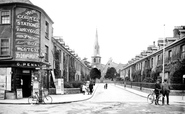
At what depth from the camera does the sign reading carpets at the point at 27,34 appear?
21.3 meters

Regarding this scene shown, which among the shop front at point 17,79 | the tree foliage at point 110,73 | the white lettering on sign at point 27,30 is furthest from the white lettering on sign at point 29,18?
the tree foliage at point 110,73

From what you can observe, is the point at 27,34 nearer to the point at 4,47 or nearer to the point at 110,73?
the point at 4,47

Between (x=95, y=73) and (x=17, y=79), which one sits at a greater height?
(x=17, y=79)

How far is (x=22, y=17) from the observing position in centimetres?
2164

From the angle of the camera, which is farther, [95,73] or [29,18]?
[95,73]

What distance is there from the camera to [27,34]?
71.4 ft

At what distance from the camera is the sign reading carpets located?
21281mm

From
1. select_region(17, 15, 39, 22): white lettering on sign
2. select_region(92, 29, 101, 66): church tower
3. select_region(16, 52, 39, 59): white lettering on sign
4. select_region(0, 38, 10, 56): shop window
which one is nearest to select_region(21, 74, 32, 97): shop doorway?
select_region(16, 52, 39, 59): white lettering on sign

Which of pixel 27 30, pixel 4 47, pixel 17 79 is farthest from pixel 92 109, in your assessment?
pixel 4 47

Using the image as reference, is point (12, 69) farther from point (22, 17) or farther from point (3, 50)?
point (22, 17)

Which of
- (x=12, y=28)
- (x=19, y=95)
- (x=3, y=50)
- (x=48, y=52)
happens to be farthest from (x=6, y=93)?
(x=48, y=52)

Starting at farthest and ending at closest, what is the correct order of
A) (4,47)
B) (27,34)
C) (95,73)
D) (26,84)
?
(95,73), (26,84), (27,34), (4,47)

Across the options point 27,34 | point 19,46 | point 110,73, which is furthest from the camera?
point 110,73

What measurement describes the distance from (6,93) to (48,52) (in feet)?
25.9
